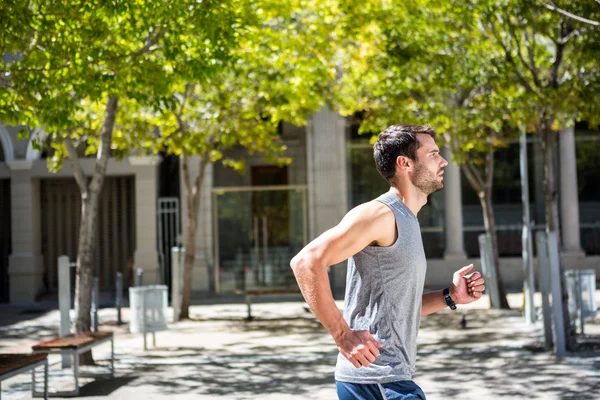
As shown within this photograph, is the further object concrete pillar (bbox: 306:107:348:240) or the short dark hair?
concrete pillar (bbox: 306:107:348:240)

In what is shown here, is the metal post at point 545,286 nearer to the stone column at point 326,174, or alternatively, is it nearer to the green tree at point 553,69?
the green tree at point 553,69

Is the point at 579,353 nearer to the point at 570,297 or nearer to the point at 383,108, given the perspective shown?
the point at 570,297

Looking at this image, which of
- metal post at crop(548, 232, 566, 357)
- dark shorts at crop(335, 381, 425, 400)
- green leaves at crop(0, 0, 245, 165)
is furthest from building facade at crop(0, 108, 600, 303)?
dark shorts at crop(335, 381, 425, 400)

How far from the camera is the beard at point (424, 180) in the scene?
3801mm

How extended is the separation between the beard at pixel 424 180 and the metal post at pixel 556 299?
8.46 m

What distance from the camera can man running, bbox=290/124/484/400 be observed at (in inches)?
133

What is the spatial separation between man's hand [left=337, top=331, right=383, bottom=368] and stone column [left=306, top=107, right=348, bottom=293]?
22.2 m

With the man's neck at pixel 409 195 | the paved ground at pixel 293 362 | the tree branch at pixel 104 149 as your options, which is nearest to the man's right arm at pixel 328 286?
the man's neck at pixel 409 195

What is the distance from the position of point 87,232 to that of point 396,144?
31.3 feet

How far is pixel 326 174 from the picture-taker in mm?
25734

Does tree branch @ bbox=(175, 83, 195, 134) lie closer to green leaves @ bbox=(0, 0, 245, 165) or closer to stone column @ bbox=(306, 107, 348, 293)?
green leaves @ bbox=(0, 0, 245, 165)

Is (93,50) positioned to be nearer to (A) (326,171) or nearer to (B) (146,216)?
(B) (146,216)

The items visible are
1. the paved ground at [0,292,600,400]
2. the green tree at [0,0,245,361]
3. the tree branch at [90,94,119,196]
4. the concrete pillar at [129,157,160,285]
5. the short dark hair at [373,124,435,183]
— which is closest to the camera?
the short dark hair at [373,124,435,183]

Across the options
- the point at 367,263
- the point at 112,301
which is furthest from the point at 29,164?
the point at 367,263
